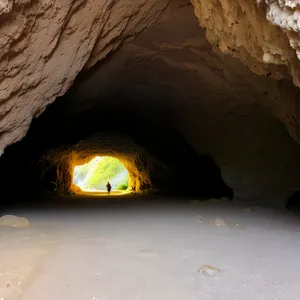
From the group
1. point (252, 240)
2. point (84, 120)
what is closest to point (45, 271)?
point (252, 240)

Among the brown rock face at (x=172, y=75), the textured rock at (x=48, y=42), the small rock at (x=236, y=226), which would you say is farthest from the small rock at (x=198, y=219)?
the textured rock at (x=48, y=42)

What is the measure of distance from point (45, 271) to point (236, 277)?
3.31 feet

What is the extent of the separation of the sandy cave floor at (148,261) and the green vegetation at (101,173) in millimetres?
20274

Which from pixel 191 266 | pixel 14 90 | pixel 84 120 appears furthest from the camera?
pixel 84 120

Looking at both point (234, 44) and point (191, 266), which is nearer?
point (191, 266)

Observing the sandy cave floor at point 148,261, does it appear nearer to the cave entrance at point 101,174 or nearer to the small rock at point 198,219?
the small rock at point 198,219

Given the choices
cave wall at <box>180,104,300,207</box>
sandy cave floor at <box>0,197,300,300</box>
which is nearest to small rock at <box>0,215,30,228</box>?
sandy cave floor at <box>0,197,300,300</box>

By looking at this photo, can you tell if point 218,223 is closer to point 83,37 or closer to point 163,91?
point 83,37

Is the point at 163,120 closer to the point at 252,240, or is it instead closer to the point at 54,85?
the point at 54,85

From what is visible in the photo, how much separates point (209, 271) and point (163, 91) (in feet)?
14.7

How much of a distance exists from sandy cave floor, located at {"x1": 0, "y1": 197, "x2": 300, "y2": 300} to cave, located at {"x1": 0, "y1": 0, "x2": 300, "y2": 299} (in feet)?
1.92

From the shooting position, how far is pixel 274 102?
4.64 meters

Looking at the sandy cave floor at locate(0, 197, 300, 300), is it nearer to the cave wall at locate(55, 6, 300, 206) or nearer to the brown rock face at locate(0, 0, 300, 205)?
→ the brown rock face at locate(0, 0, 300, 205)

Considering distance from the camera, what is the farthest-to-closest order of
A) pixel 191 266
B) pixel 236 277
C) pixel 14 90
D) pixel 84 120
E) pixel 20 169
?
1. pixel 20 169
2. pixel 84 120
3. pixel 14 90
4. pixel 191 266
5. pixel 236 277
